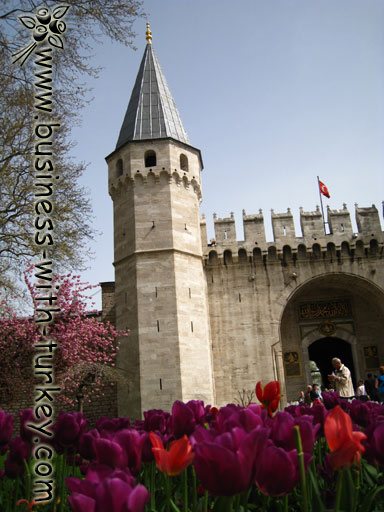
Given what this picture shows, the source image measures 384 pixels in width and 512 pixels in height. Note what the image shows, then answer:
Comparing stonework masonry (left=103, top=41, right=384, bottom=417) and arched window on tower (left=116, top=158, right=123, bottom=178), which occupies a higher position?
arched window on tower (left=116, top=158, right=123, bottom=178)

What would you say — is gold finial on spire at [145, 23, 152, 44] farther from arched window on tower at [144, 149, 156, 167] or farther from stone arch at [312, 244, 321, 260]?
stone arch at [312, 244, 321, 260]

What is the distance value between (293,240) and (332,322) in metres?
3.84

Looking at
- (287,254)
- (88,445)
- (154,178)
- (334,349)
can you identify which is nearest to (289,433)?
(88,445)

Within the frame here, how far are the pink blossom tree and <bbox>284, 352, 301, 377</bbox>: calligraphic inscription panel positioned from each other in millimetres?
6471

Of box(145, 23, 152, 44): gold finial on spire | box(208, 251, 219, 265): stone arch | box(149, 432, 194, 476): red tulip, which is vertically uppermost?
box(145, 23, 152, 44): gold finial on spire

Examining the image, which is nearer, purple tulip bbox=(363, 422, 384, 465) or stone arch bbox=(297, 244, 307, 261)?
purple tulip bbox=(363, 422, 384, 465)

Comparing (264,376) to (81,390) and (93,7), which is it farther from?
(93,7)

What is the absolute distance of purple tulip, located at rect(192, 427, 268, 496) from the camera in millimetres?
1065

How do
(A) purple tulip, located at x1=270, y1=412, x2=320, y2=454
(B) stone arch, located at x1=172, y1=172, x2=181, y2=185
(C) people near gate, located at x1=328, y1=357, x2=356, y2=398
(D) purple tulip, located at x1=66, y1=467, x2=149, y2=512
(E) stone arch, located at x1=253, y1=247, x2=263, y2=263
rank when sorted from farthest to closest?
(E) stone arch, located at x1=253, y1=247, x2=263, y2=263
(B) stone arch, located at x1=172, y1=172, x2=181, y2=185
(C) people near gate, located at x1=328, y1=357, x2=356, y2=398
(A) purple tulip, located at x1=270, y1=412, x2=320, y2=454
(D) purple tulip, located at x1=66, y1=467, x2=149, y2=512

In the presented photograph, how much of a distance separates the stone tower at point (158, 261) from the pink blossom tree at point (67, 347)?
0.74 metres

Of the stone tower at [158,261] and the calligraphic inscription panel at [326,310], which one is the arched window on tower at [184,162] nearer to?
the stone tower at [158,261]

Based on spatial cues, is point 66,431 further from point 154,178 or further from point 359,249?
point 359,249

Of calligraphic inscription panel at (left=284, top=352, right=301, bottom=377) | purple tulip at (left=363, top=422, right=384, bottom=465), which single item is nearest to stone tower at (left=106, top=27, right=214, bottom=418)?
calligraphic inscription panel at (left=284, top=352, right=301, bottom=377)

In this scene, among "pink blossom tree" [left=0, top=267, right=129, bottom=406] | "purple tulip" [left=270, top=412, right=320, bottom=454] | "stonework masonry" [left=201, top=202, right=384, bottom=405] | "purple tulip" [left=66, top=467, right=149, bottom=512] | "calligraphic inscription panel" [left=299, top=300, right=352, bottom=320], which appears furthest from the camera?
"calligraphic inscription panel" [left=299, top=300, right=352, bottom=320]
